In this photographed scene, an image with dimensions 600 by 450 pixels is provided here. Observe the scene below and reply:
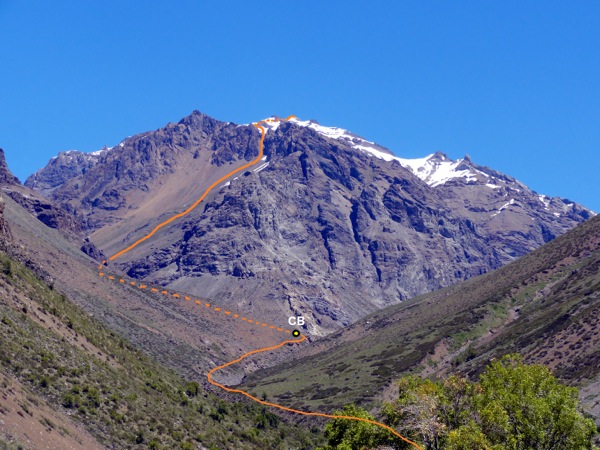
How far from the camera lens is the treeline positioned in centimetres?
4412

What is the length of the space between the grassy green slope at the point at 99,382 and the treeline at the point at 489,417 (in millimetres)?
24653

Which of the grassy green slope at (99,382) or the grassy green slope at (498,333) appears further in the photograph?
the grassy green slope at (498,333)

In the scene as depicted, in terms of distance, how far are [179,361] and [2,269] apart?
8705cm

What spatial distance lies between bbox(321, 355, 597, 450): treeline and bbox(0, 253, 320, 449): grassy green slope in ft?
80.9

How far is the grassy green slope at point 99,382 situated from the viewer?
220 ft

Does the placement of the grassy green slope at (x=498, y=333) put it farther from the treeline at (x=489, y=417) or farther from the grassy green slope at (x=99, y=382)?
the treeline at (x=489, y=417)

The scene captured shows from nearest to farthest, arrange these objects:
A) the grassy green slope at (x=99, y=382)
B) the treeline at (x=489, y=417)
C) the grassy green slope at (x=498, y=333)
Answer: the treeline at (x=489, y=417)
the grassy green slope at (x=99, y=382)
the grassy green slope at (x=498, y=333)

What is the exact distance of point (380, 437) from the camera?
5216 centimetres

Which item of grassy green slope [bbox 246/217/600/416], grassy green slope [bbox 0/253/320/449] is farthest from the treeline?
grassy green slope [bbox 246/217/600/416]

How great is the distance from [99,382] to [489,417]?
41.8 m

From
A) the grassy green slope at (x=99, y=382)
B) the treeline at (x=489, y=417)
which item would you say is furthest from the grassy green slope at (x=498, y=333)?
the treeline at (x=489, y=417)

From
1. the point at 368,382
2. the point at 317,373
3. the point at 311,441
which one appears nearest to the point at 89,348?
the point at 311,441

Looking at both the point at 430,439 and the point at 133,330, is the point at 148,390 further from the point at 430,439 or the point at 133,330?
the point at 133,330

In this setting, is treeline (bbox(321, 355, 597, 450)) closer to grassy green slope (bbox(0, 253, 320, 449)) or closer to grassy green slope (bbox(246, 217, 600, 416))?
grassy green slope (bbox(0, 253, 320, 449))
